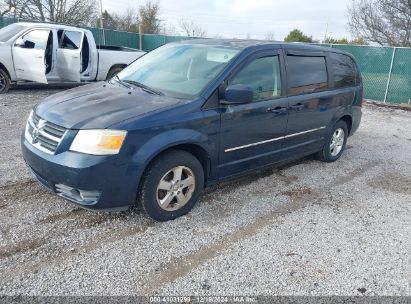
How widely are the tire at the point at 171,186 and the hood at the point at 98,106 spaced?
19.8 inches

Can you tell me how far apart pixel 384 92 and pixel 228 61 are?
10.2 m

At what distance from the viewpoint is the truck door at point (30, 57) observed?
356 inches

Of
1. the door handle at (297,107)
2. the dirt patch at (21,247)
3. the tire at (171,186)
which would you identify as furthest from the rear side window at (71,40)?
the dirt patch at (21,247)

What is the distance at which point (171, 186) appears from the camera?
3.52 metres

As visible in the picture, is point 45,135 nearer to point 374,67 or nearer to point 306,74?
point 306,74

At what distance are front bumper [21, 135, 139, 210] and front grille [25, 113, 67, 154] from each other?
69mm

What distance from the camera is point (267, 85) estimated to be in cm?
425

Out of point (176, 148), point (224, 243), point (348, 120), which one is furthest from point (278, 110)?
point (348, 120)

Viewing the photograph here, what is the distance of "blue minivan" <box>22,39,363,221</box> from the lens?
309 cm

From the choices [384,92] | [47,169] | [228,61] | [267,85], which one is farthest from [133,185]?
[384,92]

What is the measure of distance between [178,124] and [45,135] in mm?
1199

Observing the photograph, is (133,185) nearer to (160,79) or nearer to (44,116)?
(44,116)

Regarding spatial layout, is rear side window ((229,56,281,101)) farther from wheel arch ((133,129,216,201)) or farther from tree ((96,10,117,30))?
tree ((96,10,117,30))

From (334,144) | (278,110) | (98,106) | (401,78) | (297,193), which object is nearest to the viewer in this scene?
(98,106)
